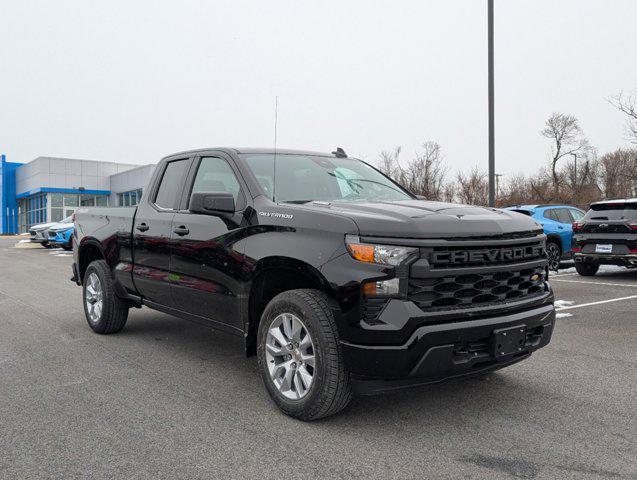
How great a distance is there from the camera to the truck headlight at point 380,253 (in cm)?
329

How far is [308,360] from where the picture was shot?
355 cm

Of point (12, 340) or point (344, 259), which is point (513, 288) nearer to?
point (344, 259)

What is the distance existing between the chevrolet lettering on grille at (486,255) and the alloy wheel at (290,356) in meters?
0.93

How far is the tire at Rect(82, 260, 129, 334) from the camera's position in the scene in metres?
6.01

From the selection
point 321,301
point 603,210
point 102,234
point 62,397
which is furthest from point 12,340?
point 603,210

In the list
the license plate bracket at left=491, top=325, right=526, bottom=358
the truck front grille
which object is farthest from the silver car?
the license plate bracket at left=491, top=325, right=526, bottom=358

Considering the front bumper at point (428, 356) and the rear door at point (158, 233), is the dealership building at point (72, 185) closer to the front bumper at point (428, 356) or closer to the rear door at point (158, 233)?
the rear door at point (158, 233)

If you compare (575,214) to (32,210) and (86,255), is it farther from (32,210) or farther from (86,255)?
(32,210)

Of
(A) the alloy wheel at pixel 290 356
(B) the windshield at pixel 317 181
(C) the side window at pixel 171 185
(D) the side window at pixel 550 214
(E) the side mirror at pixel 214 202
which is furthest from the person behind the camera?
(D) the side window at pixel 550 214

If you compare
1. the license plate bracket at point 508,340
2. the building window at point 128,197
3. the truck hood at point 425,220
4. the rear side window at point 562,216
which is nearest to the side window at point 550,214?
the rear side window at point 562,216

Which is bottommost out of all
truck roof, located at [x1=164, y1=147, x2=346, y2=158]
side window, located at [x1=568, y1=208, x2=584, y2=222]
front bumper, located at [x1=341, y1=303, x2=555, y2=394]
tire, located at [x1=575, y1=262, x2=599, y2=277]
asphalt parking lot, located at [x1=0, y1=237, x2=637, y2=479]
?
asphalt parking lot, located at [x1=0, y1=237, x2=637, y2=479]

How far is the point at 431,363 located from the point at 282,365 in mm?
1012

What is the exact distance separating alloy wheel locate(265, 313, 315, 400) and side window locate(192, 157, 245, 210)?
105cm

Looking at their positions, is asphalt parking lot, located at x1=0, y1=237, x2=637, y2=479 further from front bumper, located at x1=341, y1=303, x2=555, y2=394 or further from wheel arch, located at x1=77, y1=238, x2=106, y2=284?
wheel arch, located at x1=77, y1=238, x2=106, y2=284
